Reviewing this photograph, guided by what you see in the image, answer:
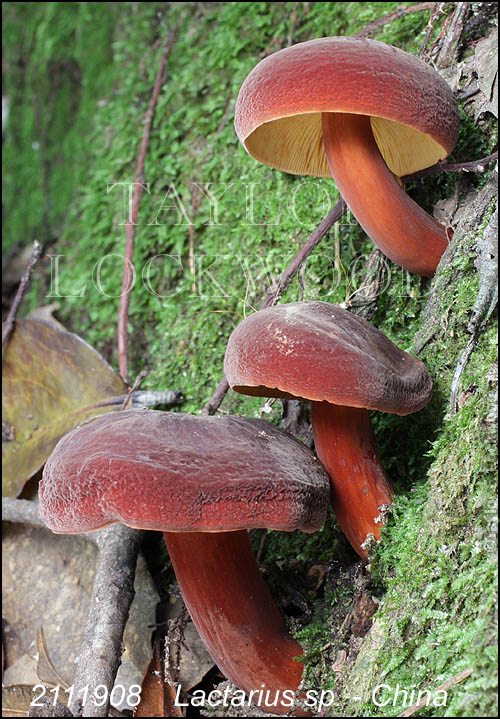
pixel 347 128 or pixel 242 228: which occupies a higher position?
pixel 347 128

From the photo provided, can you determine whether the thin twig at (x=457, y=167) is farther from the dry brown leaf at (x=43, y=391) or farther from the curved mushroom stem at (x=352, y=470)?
the dry brown leaf at (x=43, y=391)

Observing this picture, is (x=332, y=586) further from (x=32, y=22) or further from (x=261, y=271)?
(x=32, y=22)

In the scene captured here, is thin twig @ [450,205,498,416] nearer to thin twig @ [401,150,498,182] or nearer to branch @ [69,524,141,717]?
thin twig @ [401,150,498,182]

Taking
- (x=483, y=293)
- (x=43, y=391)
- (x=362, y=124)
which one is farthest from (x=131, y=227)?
(x=483, y=293)

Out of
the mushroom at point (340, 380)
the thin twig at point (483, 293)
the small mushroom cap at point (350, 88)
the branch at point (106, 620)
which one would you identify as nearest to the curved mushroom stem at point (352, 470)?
the mushroom at point (340, 380)

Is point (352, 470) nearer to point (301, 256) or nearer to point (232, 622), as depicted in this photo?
point (232, 622)

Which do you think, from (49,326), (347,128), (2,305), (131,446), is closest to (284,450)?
(131,446)
